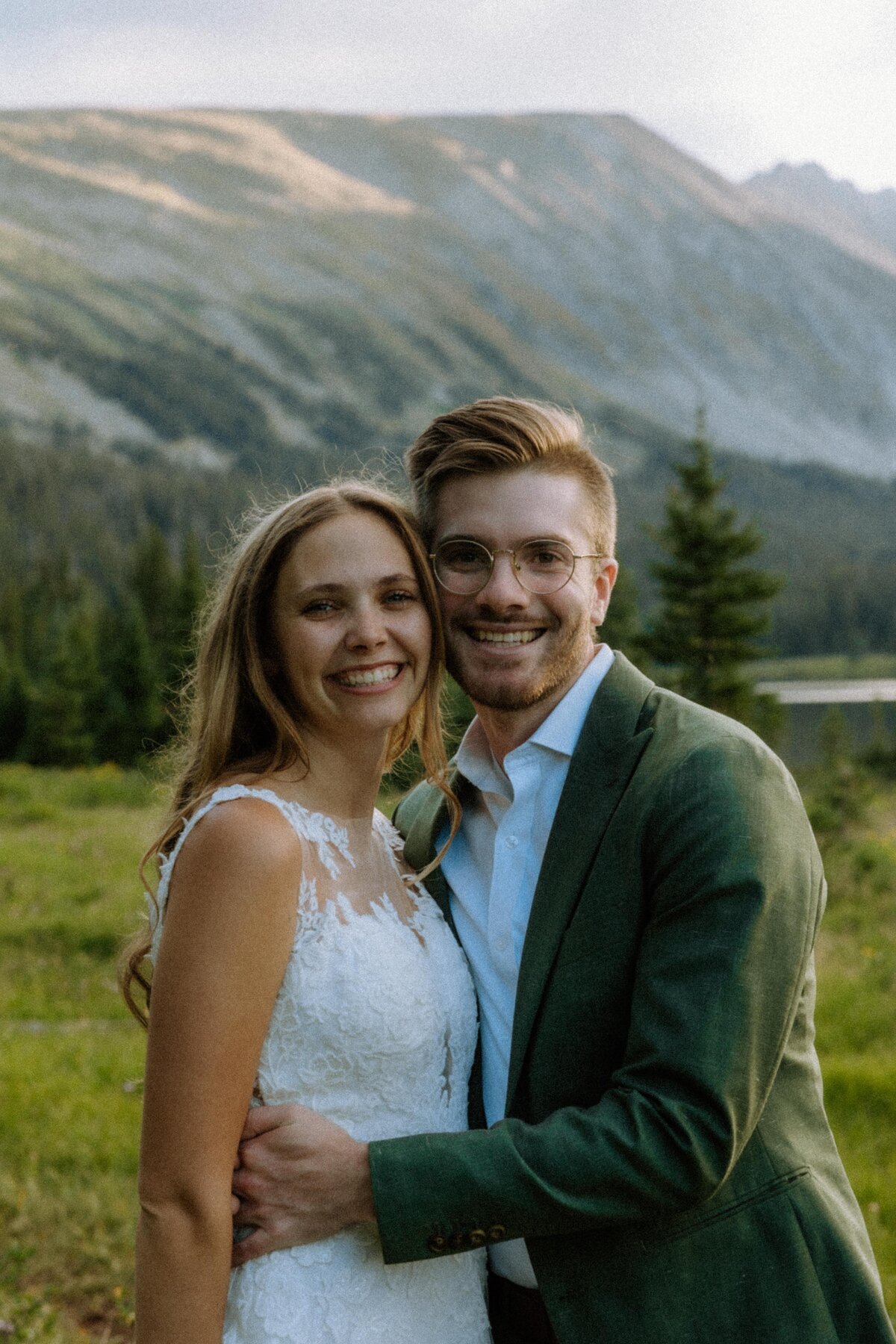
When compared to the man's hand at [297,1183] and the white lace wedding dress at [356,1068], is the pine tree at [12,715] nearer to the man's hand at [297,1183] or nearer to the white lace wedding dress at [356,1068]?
the white lace wedding dress at [356,1068]

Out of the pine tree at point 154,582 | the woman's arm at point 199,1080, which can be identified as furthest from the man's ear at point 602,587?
the pine tree at point 154,582

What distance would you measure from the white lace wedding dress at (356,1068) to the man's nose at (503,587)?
69cm

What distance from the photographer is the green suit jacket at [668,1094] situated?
8.20 ft

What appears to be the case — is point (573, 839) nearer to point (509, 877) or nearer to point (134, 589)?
point (509, 877)

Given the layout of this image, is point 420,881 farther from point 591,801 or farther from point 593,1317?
point 593,1317

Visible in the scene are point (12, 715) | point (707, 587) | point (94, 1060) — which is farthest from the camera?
point (12, 715)

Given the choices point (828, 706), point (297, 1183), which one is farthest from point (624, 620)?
point (828, 706)

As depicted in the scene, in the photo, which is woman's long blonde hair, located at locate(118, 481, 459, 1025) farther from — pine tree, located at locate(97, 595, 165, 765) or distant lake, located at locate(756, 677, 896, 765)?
distant lake, located at locate(756, 677, 896, 765)

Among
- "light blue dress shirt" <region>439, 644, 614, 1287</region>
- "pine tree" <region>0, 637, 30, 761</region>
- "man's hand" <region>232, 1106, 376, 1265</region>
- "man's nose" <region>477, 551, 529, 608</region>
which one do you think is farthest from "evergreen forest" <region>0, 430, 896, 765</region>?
"man's hand" <region>232, 1106, 376, 1265</region>

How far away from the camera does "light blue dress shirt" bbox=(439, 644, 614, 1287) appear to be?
2971mm

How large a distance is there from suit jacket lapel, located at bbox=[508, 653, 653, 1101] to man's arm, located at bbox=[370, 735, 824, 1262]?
7.9 inches

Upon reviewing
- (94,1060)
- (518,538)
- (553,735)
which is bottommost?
(94,1060)

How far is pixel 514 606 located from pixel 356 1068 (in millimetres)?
1195

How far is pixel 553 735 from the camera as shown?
3.04 m
